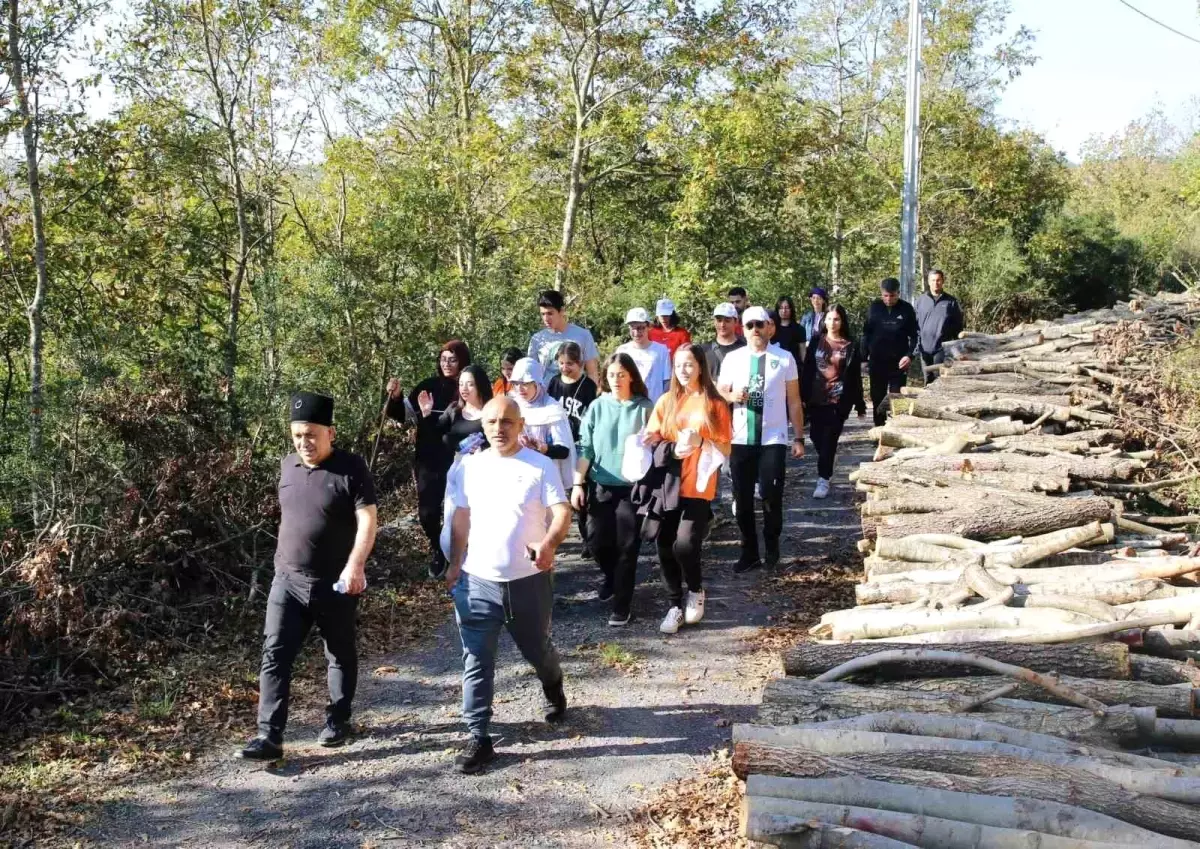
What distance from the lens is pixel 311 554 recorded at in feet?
17.6

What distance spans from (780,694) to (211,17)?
356 inches

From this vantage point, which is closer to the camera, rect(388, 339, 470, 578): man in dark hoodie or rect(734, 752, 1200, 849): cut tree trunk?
rect(734, 752, 1200, 849): cut tree trunk

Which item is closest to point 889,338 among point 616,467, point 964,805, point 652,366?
point 652,366

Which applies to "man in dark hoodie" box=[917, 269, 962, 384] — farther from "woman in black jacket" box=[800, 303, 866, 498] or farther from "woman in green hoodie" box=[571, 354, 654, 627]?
"woman in green hoodie" box=[571, 354, 654, 627]

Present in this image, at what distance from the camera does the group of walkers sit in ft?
17.4

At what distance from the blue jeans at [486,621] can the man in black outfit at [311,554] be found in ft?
1.89

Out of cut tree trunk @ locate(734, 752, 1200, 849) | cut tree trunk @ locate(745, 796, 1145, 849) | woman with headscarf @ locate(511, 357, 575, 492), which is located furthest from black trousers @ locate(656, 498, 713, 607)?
cut tree trunk @ locate(745, 796, 1145, 849)

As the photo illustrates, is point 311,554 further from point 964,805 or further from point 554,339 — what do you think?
point 554,339

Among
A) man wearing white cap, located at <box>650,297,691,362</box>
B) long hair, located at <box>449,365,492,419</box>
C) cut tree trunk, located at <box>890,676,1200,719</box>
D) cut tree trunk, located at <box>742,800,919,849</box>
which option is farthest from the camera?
man wearing white cap, located at <box>650,297,691,362</box>

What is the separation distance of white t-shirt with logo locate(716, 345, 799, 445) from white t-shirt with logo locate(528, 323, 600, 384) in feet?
4.44

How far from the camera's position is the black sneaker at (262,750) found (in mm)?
5355

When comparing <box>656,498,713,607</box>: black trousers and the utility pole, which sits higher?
the utility pole

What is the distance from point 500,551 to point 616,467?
2083 mm

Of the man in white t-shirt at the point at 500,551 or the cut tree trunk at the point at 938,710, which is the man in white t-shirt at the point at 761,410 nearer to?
the man in white t-shirt at the point at 500,551
